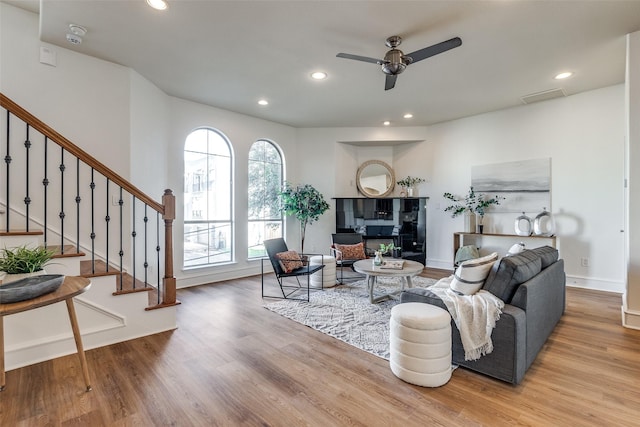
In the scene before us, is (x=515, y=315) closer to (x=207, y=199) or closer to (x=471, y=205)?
(x=471, y=205)

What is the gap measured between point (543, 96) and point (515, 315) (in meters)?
4.25

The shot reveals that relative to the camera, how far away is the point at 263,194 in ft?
20.1

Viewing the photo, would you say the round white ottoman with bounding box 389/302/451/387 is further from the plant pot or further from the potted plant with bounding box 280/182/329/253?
the potted plant with bounding box 280/182/329/253

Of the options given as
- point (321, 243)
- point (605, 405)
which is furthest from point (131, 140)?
point (605, 405)

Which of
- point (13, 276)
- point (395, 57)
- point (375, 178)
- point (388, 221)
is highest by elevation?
point (395, 57)

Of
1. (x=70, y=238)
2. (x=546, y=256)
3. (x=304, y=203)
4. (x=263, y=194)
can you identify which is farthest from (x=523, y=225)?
(x=70, y=238)

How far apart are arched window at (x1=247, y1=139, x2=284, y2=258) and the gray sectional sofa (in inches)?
156

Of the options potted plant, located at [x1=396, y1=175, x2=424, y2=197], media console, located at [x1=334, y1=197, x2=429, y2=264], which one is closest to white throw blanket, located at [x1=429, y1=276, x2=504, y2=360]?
media console, located at [x1=334, y1=197, x2=429, y2=264]

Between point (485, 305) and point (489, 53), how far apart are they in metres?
2.84

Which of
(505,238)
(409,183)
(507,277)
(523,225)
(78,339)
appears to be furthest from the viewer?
(409,183)

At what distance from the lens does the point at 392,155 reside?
697 cm

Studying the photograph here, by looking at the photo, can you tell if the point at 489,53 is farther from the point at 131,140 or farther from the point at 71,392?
the point at 71,392

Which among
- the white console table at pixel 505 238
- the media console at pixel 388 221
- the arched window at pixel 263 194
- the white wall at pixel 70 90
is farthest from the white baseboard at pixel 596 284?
the white wall at pixel 70 90

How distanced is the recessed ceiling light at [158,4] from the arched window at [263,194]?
10.8 feet
